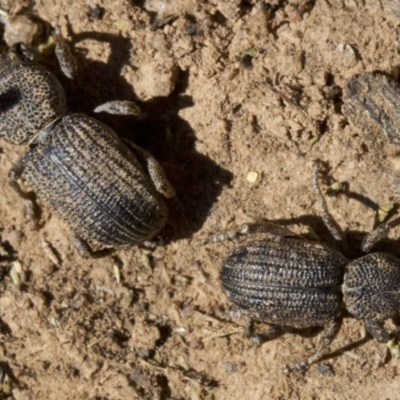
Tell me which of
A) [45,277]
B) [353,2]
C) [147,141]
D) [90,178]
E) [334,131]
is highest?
[353,2]

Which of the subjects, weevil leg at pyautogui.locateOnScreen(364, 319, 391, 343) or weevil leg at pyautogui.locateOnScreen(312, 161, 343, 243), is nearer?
weevil leg at pyautogui.locateOnScreen(364, 319, 391, 343)

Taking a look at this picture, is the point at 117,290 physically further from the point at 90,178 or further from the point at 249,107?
the point at 249,107

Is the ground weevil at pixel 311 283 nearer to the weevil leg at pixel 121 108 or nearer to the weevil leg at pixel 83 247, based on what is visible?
the weevil leg at pixel 83 247

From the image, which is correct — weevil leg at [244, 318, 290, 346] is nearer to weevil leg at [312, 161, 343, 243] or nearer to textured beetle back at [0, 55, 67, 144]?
weevil leg at [312, 161, 343, 243]

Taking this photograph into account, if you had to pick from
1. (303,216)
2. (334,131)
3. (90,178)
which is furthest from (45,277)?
(334,131)

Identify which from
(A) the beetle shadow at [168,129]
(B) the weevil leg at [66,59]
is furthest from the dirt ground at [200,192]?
(B) the weevil leg at [66,59]

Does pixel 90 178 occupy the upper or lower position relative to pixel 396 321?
lower

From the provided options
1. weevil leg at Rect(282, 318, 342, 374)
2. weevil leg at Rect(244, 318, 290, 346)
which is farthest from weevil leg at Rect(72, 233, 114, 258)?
weevil leg at Rect(282, 318, 342, 374)
